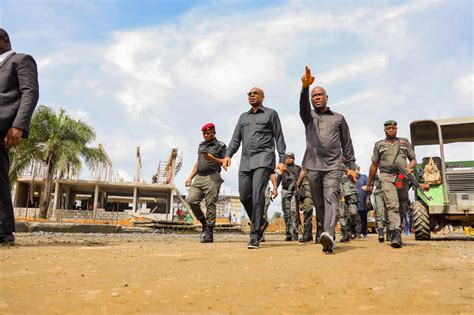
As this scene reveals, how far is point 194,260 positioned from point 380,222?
5141mm

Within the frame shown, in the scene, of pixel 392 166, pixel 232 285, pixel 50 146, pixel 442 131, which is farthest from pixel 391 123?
pixel 50 146

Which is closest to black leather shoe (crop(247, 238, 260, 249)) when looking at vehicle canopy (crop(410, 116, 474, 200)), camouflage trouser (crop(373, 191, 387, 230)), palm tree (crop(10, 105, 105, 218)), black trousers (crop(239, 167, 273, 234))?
black trousers (crop(239, 167, 273, 234))

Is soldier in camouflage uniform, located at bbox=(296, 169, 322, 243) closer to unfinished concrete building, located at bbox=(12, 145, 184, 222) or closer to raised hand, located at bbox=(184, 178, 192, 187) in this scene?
raised hand, located at bbox=(184, 178, 192, 187)

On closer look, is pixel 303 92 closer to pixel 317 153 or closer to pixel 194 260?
pixel 317 153

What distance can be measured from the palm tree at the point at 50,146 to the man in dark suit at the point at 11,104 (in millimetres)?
22953

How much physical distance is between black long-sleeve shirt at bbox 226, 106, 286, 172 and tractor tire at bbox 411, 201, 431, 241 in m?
3.82

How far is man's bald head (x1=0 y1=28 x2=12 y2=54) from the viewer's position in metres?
4.74

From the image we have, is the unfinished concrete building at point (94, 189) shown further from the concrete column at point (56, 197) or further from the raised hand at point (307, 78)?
the raised hand at point (307, 78)

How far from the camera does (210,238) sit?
263 inches

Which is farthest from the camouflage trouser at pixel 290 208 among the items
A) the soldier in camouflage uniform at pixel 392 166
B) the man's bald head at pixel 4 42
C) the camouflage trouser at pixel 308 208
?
the man's bald head at pixel 4 42

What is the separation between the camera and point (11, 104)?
4.56 m

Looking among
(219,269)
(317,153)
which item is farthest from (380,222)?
(219,269)

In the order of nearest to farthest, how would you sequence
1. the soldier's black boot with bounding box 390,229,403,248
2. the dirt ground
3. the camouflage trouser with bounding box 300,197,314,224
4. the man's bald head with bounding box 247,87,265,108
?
the dirt ground < the soldier's black boot with bounding box 390,229,403,248 < the man's bald head with bounding box 247,87,265,108 < the camouflage trouser with bounding box 300,197,314,224

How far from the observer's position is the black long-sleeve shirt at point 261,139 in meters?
5.40
